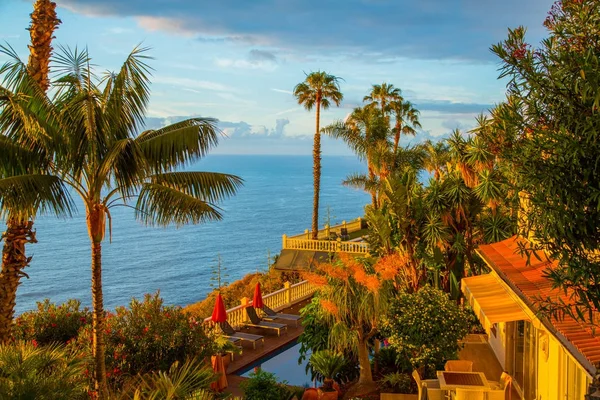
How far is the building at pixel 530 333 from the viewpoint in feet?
21.9

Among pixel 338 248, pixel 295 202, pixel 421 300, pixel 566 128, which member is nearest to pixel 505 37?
pixel 566 128

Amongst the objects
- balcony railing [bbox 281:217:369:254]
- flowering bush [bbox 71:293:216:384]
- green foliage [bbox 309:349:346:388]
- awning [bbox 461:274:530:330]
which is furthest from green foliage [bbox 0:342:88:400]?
balcony railing [bbox 281:217:369:254]

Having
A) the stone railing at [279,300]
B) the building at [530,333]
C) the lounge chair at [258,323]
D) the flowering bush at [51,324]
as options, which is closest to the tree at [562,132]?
the building at [530,333]

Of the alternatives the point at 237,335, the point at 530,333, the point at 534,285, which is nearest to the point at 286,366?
the point at 237,335

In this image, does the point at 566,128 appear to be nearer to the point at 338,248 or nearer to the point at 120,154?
the point at 120,154

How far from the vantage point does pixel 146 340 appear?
11086 millimetres

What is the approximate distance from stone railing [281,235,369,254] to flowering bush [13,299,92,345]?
14.7 meters

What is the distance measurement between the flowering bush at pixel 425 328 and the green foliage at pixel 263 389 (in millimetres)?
2456

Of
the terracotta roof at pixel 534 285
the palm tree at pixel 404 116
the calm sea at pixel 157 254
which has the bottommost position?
the calm sea at pixel 157 254

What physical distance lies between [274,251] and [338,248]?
170 feet

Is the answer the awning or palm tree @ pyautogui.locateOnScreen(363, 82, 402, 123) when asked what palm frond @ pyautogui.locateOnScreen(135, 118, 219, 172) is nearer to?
the awning

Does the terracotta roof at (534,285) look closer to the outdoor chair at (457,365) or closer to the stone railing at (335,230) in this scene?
the outdoor chair at (457,365)

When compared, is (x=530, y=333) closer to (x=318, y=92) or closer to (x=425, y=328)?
(x=425, y=328)

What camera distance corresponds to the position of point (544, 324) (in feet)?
24.0
